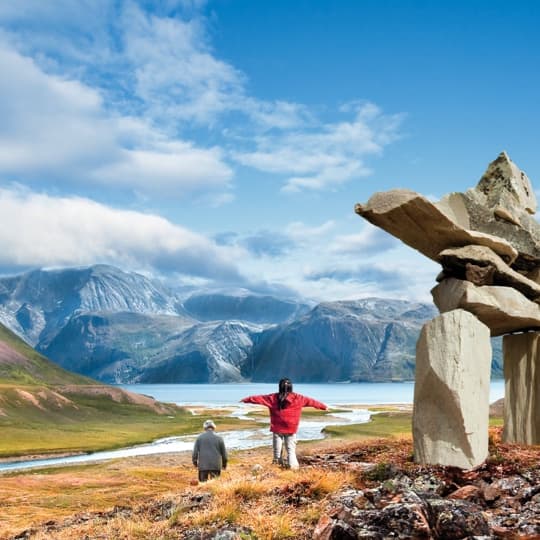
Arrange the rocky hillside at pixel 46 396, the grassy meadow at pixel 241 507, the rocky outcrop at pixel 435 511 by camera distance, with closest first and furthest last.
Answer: the rocky outcrop at pixel 435 511 → the grassy meadow at pixel 241 507 → the rocky hillside at pixel 46 396

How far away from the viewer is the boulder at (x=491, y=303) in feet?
64.8

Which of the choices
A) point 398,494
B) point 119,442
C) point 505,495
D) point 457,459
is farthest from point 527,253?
point 119,442

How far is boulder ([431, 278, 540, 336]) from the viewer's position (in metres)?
19.8

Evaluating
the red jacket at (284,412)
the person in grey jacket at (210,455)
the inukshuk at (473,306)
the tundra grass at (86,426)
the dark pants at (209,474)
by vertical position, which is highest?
the inukshuk at (473,306)

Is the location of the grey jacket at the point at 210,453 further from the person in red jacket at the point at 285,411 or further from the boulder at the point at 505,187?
the boulder at the point at 505,187

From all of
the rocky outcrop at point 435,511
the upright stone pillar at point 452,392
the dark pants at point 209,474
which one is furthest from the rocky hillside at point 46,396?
the rocky outcrop at point 435,511

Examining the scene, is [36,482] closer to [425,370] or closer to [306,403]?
[306,403]

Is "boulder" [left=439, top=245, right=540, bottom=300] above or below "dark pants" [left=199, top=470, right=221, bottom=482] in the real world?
above

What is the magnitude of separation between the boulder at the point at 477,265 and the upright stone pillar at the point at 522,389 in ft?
7.84

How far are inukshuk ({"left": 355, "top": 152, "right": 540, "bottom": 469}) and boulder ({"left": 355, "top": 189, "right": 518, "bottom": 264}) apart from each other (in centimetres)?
3

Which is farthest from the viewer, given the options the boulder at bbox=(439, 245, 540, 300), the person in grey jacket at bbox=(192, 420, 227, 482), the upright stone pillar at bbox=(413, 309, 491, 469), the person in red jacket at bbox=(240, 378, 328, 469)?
the person in grey jacket at bbox=(192, 420, 227, 482)

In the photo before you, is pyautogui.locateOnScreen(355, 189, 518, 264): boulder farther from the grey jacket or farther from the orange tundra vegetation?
the grey jacket

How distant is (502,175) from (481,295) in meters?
6.01

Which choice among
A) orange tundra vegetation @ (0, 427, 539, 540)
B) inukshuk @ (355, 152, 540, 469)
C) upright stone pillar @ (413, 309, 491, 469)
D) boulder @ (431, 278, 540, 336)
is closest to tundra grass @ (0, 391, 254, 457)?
orange tundra vegetation @ (0, 427, 539, 540)
